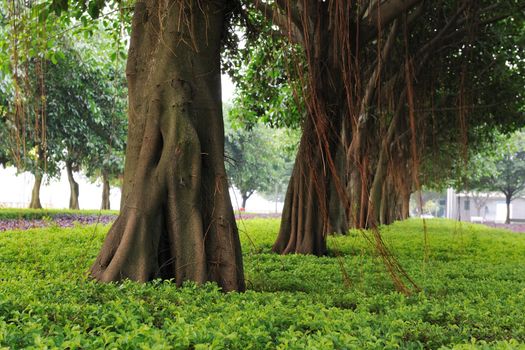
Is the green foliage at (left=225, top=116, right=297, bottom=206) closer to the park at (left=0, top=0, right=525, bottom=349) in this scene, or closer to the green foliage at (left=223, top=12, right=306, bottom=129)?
the green foliage at (left=223, top=12, right=306, bottom=129)

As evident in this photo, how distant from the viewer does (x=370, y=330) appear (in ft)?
11.3

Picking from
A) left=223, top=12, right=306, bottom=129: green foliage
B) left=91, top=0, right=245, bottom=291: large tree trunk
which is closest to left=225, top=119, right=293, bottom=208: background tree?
left=223, top=12, right=306, bottom=129: green foliage

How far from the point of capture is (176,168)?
564 cm

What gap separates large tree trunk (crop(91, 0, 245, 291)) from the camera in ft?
17.9

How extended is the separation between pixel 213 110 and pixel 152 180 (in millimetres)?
983

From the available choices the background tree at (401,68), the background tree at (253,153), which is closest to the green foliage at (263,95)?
the background tree at (401,68)

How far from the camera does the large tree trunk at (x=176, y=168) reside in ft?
17.9

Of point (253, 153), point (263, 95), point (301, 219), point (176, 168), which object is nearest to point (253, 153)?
point (253, 153)

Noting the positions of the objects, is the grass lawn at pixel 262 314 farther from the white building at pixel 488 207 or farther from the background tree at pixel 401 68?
the white building at pixel 488 207

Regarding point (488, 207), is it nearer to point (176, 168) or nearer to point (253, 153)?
point (253, 153)

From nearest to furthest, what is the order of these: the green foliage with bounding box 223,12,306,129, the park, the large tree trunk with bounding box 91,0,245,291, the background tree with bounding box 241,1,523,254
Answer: the park < the large tree trunk with bounding box 91,0,245,291 < the background tree with bounding box 241,1,523,254 < the green foliage with bounding box 223,12,306,129

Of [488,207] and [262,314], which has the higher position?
[488,207]

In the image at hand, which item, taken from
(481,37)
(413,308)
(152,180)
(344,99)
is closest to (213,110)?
(152,180)

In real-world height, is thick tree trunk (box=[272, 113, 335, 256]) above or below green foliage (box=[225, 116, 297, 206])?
below
